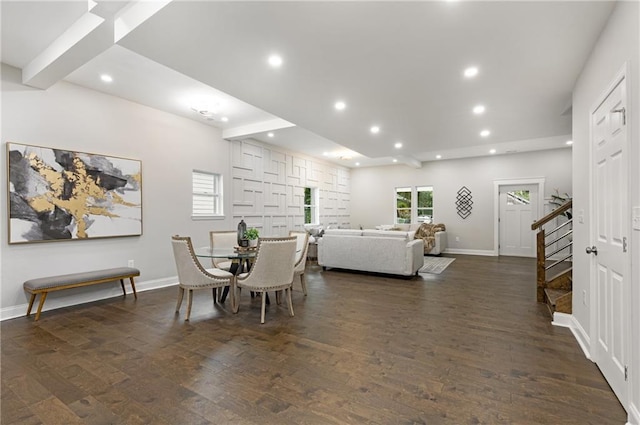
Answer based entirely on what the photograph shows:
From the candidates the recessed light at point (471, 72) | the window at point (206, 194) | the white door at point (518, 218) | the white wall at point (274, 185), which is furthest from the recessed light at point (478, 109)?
the white door at point (518, 218)

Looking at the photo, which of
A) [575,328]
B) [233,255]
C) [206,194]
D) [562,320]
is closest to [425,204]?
[562,320]

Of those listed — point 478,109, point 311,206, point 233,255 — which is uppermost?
point 478,109

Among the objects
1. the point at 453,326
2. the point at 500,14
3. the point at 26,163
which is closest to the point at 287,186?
the point at 26,163

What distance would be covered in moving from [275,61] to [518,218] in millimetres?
7956

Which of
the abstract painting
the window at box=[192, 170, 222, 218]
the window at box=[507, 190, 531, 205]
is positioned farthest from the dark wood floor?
the window at box=[507, 190, 531, 205]

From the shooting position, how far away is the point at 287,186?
7590mm

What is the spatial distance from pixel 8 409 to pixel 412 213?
928 cm

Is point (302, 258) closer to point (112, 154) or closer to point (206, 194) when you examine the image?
point (206, 194)

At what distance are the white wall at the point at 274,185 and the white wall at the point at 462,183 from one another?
1634mm

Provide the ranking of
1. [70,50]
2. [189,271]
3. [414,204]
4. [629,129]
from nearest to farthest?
[629,129]
[70,50]
[189,271]
[414,204]

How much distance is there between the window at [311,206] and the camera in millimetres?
8672

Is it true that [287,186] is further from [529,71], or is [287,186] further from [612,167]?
[612,167]

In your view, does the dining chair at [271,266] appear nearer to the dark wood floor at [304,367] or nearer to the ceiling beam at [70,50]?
the dark wood floor at [304,367]

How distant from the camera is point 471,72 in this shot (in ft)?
9.76
